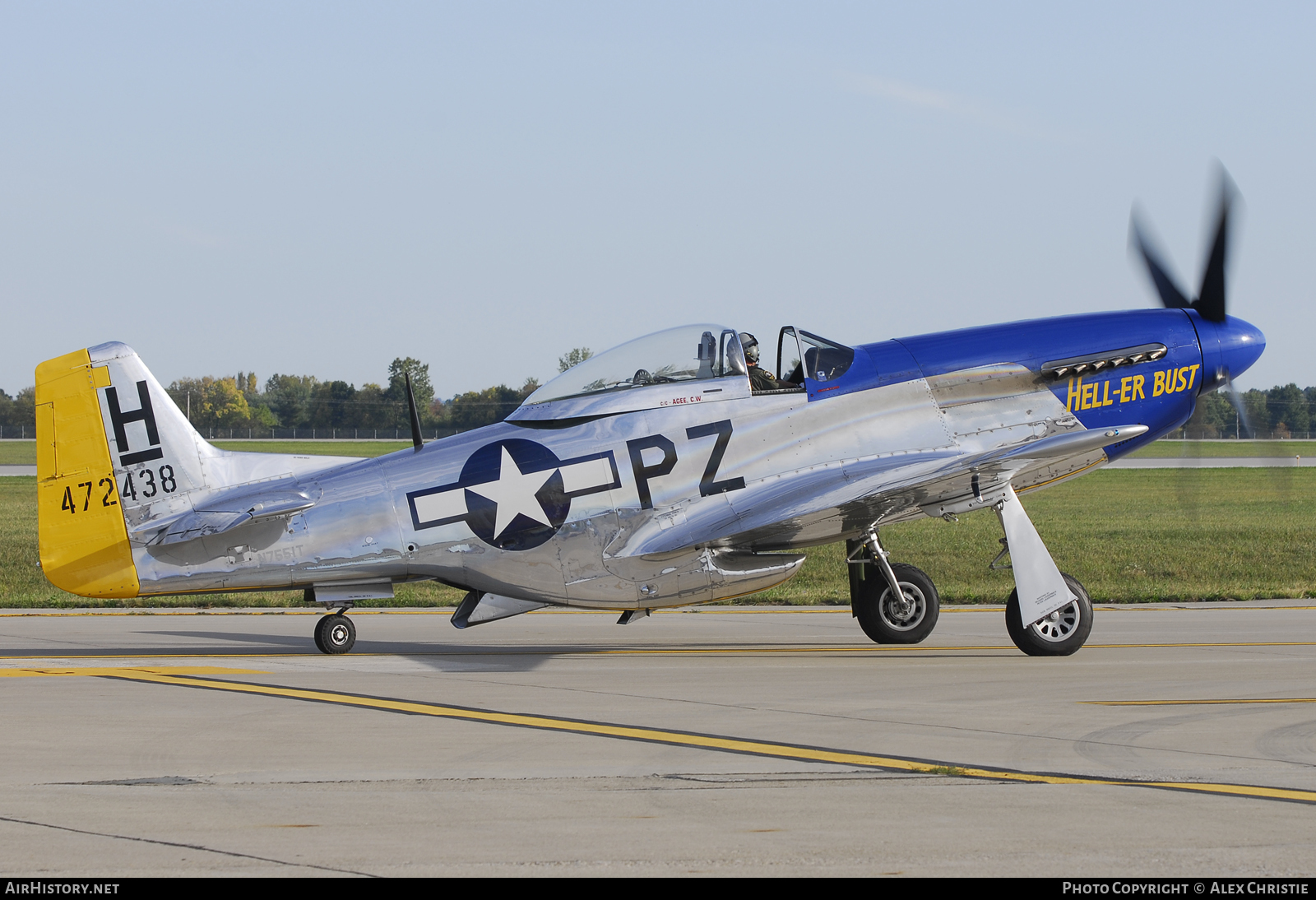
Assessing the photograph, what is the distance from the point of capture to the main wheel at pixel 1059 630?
441 inches

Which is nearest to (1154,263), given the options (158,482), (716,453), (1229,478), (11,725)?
(716,453)

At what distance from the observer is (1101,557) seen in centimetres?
2166

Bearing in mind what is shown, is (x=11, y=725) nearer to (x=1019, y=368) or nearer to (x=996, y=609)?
(x=1019, y=368)

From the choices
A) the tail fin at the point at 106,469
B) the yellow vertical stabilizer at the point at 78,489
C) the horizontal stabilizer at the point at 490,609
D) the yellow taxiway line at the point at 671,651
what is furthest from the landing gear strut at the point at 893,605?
the yellow vertical stabilizer at the point at 78,489

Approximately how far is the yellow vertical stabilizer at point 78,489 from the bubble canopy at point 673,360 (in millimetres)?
4094

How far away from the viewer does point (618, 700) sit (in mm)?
9250

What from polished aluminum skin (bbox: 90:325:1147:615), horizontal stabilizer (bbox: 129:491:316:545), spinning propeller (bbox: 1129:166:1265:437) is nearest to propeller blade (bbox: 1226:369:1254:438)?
spinning propeller (bbox: 1129:166:1265:437)

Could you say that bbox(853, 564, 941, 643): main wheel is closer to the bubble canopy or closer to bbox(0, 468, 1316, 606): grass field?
the bubble canopy

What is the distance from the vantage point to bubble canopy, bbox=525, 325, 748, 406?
37.0 feet

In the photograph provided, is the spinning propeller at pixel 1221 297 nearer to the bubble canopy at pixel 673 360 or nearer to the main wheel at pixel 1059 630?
the main wheel at pixel 1059 630

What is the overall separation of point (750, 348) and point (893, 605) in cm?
300

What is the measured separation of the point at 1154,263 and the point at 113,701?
11.0m

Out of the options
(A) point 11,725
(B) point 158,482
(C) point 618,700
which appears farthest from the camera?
(B) point 158,482

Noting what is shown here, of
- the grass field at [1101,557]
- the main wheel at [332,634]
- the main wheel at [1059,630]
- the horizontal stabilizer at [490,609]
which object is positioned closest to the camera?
the horizontal stabilizer at [490,609]
